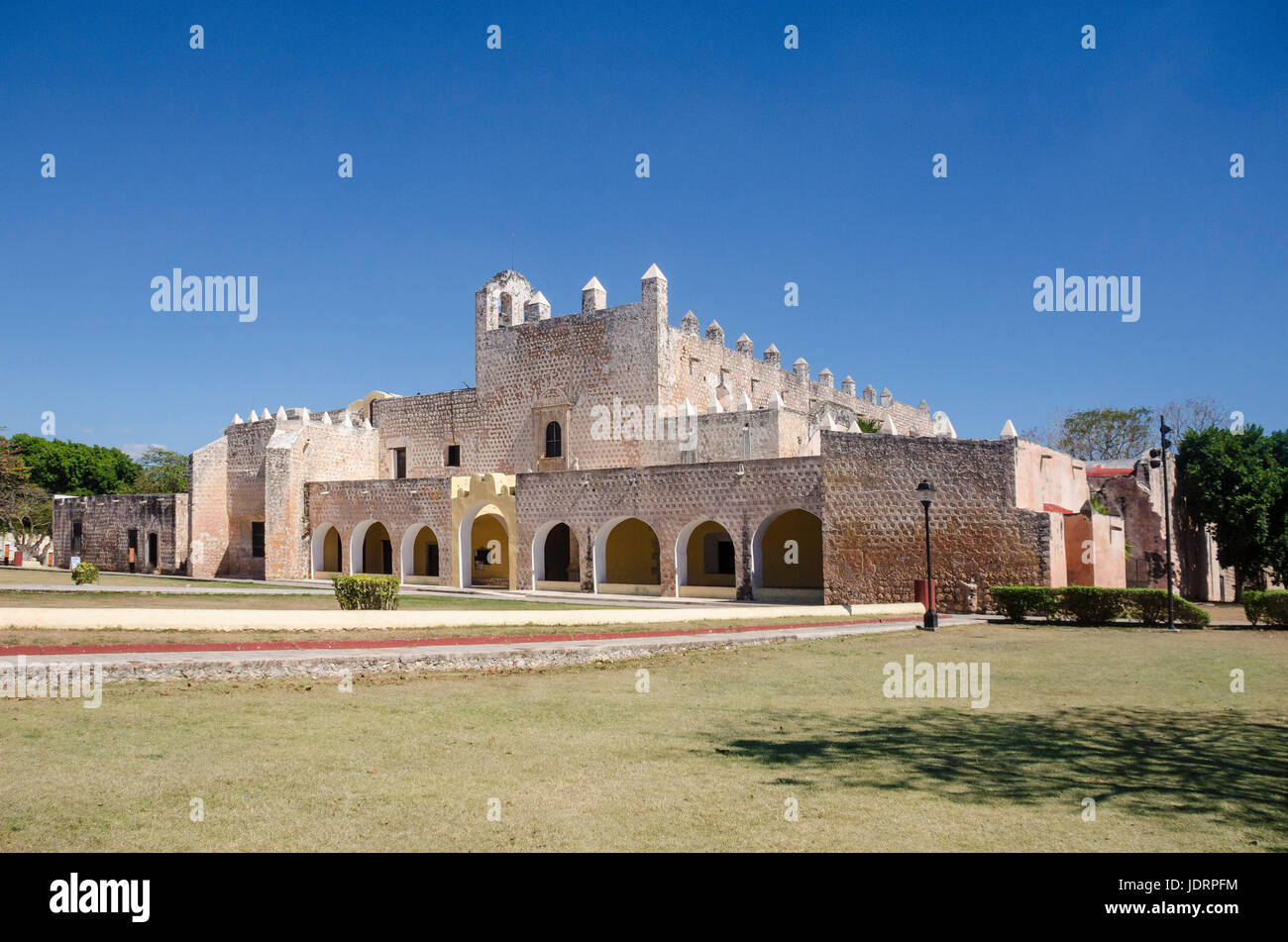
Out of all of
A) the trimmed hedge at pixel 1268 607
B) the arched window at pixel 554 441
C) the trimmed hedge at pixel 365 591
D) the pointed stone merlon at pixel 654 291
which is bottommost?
the trimmed hedge at pixel 1268 607

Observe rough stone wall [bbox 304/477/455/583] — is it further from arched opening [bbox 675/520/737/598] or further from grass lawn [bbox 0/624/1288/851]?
grass lawn [bbox 0/624/1288/851]

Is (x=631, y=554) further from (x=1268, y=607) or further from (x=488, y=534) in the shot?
Result: (x=1268, y=607)

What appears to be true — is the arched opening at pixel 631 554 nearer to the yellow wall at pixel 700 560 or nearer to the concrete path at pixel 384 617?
the yellow wall at pixel 700 560

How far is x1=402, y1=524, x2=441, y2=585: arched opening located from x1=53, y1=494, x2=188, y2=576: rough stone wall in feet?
29.2

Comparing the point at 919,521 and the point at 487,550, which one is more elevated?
the point at 919,521

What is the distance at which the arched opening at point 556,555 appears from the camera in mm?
24703

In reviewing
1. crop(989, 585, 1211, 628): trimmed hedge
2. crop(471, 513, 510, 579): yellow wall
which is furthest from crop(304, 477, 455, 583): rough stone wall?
crop(989, 585, 1211, 628): trimmed hedge

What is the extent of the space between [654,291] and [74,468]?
4672 cm

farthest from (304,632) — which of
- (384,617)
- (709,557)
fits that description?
(709,557)

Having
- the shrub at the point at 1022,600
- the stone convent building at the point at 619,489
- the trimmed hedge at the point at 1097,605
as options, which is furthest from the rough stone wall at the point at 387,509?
the trimmed hedge at the point at 1097,605

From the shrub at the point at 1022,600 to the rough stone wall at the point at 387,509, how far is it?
1555 centimetres

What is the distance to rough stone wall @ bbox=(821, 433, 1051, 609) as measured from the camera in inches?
680

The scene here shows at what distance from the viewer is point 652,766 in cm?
546
